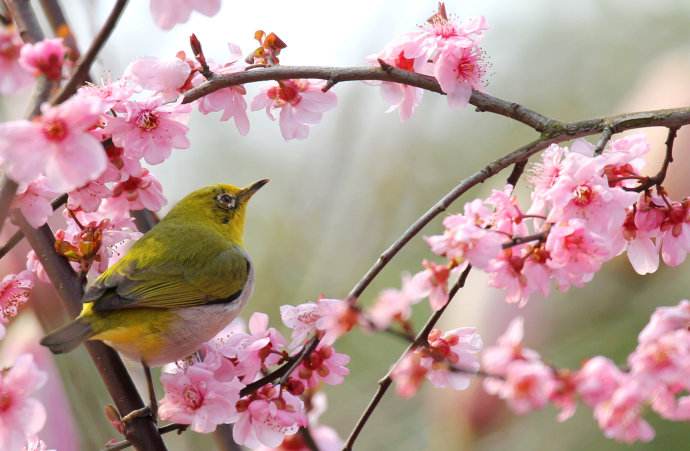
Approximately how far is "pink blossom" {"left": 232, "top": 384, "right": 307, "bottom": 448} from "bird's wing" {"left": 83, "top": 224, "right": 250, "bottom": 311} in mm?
516

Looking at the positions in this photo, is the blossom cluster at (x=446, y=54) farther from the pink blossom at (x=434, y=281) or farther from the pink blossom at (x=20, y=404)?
the pink blossom at (x=20, y=404)

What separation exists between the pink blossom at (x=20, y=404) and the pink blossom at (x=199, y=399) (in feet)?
0.97

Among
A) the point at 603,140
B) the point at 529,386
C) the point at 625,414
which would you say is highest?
the point at 603,140

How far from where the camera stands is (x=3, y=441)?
5.40 ft

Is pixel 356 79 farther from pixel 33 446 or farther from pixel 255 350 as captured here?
pixel 33 446

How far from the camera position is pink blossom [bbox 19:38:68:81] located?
4.83 feet

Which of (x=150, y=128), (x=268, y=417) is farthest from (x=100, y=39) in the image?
(x=268, y=417)

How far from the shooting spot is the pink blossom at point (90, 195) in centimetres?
195

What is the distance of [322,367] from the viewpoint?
1924 millimetres

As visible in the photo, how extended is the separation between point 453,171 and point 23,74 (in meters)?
5.45

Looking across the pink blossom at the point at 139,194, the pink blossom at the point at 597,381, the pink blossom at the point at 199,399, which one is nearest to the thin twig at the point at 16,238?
the pink blossom at the point at 139,194

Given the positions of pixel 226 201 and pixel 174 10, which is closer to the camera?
pixel 174 10

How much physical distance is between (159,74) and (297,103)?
0.34 meters

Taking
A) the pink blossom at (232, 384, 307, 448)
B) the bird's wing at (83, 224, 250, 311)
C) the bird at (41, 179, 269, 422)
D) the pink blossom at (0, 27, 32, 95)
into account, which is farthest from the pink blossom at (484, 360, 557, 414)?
the bird's wing at (83, 224, 250, 311)
